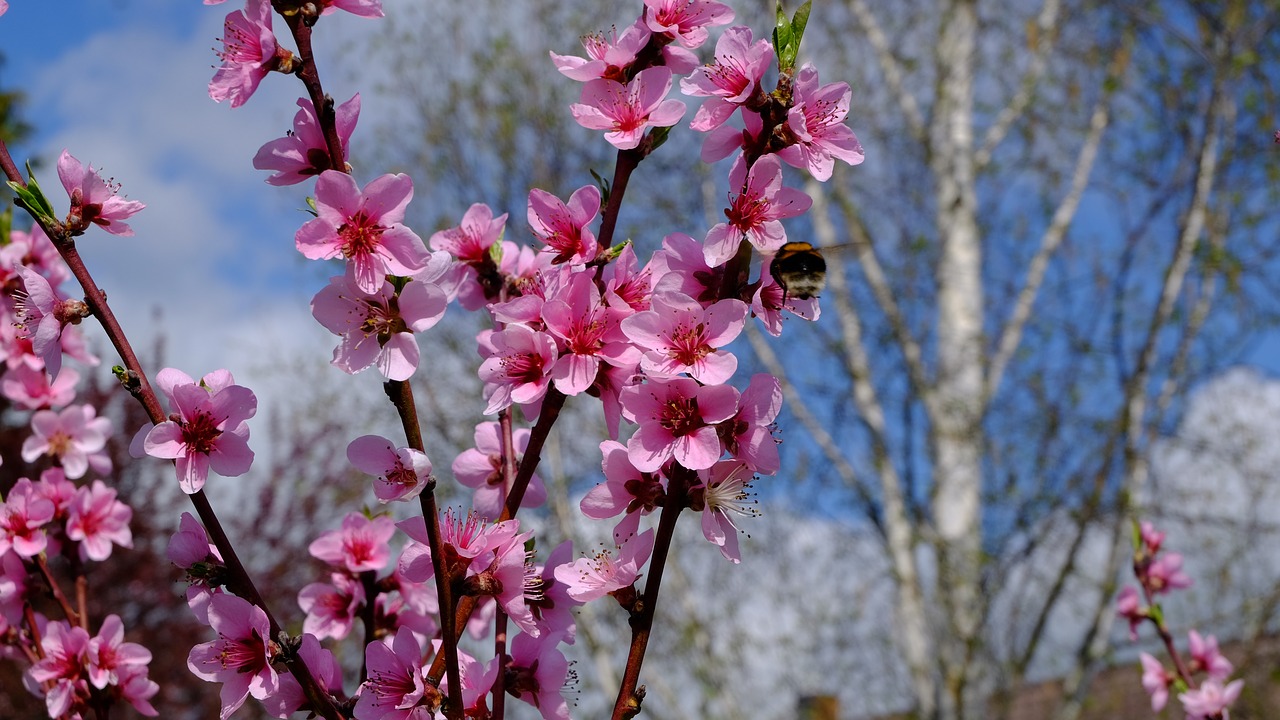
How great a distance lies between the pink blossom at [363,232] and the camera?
1210mm

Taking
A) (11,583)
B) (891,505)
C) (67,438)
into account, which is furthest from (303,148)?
(891,505)

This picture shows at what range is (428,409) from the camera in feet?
29.1

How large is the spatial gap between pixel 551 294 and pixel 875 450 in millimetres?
6713

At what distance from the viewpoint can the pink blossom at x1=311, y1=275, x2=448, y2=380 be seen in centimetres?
121

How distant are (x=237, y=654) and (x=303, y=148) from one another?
639mm

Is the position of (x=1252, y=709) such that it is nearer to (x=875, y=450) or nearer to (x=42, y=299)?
(x=875, y=450)

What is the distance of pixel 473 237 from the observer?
1623 millimetres

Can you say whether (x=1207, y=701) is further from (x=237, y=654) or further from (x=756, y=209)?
(x=237, y=654)

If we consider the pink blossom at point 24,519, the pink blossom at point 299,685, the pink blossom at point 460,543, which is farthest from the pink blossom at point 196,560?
the pink blossom at point 24,519

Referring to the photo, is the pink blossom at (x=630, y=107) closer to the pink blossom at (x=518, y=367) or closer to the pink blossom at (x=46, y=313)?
the pink blossom at (x=518, y=367)

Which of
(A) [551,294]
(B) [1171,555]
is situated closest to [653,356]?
(A) [551,294]

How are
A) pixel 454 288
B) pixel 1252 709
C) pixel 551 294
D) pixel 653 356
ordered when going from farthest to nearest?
1. pixel 1252 709
2. pixel 454 288
3. pixel 551 294
4. pixel 653 356

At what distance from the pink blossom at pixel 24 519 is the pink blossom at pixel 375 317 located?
0.94 metres

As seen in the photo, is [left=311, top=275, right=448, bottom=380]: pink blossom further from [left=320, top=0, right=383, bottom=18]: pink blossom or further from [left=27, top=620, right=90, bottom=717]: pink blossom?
[left=27, top=620, right=90, bottom=717]: pink blossom
